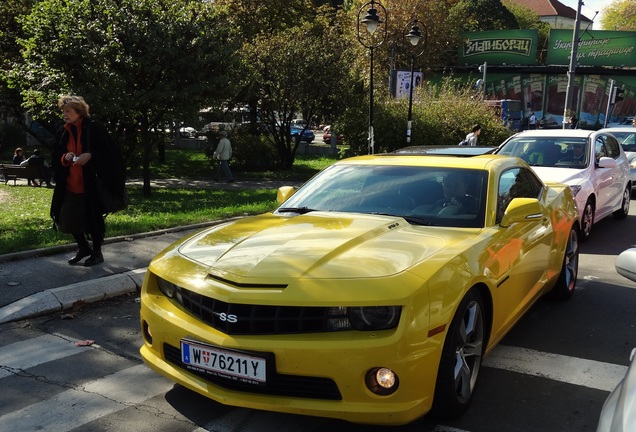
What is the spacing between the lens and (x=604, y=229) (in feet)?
32.0

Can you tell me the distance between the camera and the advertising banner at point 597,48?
139 ft

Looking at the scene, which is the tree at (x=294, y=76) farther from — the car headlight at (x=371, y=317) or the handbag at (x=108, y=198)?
the car headlight at (x=371, y=317)

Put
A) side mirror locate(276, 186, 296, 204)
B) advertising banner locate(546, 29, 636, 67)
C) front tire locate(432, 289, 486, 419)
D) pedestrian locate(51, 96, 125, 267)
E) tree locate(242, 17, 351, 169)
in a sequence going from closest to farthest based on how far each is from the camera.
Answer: front tire locate(432, 289, 486, 419) < side mirror locate(276, 186, 296, 204) < pedestrian locate(51, 96, 125, 267) < tree locate(242, 17, 351, 169) < advertising banner locate(546, 29, 636, 67)

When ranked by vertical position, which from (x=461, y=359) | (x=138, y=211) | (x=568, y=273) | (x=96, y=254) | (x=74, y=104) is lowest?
(x=138, y=211)

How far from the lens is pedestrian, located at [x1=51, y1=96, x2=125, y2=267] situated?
6.14m

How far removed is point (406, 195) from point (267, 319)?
1847 mm

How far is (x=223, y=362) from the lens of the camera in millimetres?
2930

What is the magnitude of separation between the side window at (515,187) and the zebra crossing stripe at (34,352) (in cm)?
348

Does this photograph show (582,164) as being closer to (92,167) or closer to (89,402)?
(92,167)

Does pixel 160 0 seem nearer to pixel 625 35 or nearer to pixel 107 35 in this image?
pixel 107 35

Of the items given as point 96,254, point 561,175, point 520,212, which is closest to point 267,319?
point 520,212

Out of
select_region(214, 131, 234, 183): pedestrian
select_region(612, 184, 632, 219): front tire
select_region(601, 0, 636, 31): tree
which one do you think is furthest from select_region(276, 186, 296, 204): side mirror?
select_region(601, 0, 636, 31): tree

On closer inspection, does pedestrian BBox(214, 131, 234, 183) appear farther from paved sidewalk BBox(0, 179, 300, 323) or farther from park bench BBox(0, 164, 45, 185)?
paved sidewalk BBox(0, 179, 300, 323)

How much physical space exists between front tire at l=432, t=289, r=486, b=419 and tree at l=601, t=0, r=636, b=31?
65.2m
